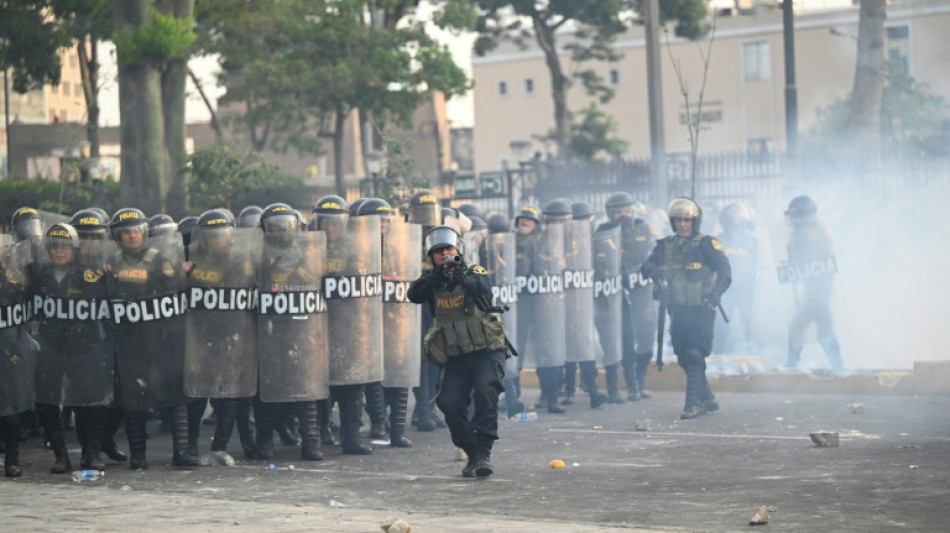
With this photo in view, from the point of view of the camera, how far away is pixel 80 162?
91.0 ft

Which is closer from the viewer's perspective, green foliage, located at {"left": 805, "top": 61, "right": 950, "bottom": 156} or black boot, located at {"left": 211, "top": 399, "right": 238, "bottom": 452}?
black boot, located at {"left": 211, "top": 399, "right": 238, "bottom": 452}

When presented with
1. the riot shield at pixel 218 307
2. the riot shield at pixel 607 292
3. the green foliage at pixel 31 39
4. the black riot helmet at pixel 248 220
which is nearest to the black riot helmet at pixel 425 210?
the black riot helmet at pixel 248 220

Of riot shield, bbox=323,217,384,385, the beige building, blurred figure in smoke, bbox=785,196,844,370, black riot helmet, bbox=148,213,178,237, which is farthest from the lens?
the beige building

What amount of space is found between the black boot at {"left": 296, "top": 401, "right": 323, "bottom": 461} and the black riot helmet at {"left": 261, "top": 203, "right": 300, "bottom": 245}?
1.32 meters

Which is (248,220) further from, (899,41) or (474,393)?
(899,41)

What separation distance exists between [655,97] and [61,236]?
12.7 metres

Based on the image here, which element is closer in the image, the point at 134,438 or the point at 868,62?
the point at 134,438

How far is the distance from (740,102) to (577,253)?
5407cm

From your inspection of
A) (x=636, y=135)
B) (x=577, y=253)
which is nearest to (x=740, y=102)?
(x=636, y=135)

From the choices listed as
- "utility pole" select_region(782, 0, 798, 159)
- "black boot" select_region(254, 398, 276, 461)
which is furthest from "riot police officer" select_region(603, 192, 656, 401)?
"utility pole" select_region(782, 0, 798, 159)

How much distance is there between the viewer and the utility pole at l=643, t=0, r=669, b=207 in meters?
22.1

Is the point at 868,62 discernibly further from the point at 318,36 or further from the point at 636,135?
the point at 636,135

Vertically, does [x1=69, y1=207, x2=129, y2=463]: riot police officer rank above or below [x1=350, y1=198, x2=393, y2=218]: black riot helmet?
below

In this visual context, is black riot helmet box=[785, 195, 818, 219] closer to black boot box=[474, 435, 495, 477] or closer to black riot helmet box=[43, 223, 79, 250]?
black boot box=[474, 435, 495, 477]
